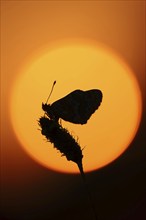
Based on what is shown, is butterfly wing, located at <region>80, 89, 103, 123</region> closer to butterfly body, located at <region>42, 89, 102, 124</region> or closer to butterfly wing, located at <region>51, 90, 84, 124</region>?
butterfly body, located at <region>42, 89, 102, 124</region>

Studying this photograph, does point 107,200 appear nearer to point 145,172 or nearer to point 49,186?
point 145,172

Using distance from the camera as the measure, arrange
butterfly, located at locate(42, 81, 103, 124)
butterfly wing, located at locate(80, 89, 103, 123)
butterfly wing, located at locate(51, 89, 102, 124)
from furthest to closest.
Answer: butterfly wing, located at locate(80, 89, 103, 123), butterfly wing, located at locate(51, 89, 102, 124), butterfly, located at locate(42, 81, 103, 124)

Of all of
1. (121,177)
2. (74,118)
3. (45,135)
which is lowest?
(45,135)

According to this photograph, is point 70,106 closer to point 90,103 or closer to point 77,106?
point 77,106

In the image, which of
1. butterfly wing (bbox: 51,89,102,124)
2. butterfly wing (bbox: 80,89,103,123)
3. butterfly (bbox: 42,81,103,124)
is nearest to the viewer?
butterfly (bbox: 42,81,103,124)

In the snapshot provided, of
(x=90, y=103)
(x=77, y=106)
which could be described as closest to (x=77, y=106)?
(x=77, y=106)

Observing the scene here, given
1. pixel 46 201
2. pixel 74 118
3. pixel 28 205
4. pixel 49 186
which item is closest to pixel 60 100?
pixel 74 118

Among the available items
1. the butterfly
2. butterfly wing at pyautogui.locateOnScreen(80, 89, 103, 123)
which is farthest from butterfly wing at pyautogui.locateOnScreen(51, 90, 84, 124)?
butterfly wing at pyautogui.locateOnScreen(80, 89, 103, 123)
